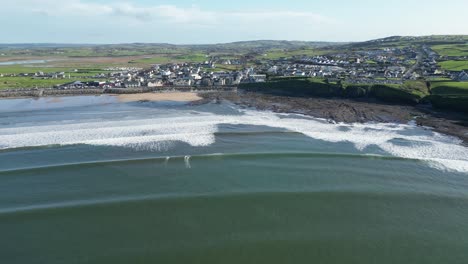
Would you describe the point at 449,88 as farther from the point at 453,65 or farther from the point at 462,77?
the point at 453,65

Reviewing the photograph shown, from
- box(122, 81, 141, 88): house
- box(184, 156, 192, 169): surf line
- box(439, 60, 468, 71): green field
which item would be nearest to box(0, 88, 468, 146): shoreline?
box(122, 81, 141, 88): house

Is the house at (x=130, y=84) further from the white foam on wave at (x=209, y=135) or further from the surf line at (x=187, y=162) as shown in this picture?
the surf line at (x=187, y=162)

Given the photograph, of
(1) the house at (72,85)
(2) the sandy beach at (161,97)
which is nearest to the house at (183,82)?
(2) the sandy beach at (161,97)

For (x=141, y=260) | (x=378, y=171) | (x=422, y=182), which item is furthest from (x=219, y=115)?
(x=141, y=260)

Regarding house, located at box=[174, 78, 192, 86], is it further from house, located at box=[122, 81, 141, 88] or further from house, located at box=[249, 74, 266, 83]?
house, located at box=[249, 74, 266, 83]

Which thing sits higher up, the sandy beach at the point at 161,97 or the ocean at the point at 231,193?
the sandy beach at the point at 161,97
